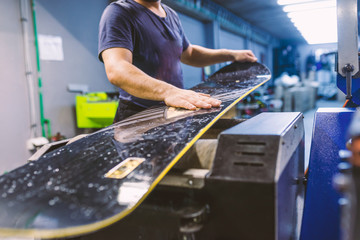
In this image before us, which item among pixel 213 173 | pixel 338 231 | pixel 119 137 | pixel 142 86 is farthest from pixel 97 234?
pixel 338 231

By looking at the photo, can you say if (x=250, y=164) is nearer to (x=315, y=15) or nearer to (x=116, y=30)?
(x=116, y=30)

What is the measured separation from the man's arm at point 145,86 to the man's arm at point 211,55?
664 millimetres


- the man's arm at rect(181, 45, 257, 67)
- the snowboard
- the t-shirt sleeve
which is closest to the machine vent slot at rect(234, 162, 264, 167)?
the snowboard

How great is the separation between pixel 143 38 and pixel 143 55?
7 centimetres

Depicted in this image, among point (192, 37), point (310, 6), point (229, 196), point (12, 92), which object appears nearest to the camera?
point (229, 196)

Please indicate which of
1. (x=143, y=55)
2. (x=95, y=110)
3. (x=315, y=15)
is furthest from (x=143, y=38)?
(x=315, y=15)

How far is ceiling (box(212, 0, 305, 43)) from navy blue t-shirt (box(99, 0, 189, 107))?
5382 mm

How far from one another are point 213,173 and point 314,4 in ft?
21.4

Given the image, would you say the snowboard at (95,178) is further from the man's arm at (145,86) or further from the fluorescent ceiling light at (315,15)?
the fluorescent ceiling light at (315,15)

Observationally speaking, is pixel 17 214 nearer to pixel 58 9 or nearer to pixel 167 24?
pixel 167 24

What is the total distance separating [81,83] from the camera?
3.59 metres

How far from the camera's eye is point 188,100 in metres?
1.01

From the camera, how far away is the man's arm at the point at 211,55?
1.63m

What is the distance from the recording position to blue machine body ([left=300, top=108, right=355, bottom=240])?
76 cm
